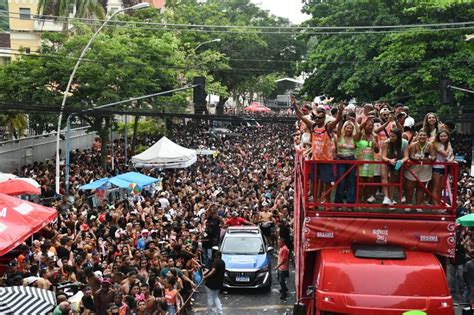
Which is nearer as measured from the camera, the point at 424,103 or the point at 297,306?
the point at 297,306

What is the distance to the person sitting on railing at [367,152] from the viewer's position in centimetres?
1085

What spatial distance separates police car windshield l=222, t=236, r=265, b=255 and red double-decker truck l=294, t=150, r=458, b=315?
257 inches

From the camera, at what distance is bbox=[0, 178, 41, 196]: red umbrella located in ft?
60.3

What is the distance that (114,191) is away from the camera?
84.7 ft

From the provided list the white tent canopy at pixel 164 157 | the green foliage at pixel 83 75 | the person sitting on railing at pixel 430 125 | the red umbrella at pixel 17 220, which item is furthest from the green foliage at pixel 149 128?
the person sitting on railing at pixel 430 125

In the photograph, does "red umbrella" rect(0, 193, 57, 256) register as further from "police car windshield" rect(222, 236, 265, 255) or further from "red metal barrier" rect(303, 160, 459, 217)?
"red metal barrier" rect(303, 160, 459, 217)

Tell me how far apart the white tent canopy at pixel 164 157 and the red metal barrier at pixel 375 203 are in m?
20.5

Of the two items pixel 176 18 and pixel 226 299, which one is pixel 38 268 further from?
pixel 176 18

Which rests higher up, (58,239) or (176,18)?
(176,18)

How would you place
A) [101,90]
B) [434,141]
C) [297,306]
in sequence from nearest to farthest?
[297,306] < [434,141] < [101,90]

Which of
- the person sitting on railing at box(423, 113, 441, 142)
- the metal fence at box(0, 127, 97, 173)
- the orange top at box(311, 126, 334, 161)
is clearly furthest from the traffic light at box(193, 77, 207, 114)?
the person sitting on railing at box(423, 113, 441, 142)

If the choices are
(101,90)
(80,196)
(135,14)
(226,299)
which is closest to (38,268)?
(226,299)

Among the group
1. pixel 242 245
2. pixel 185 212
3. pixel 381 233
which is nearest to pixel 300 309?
pixel 381 233

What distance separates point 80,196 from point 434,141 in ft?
51.9
